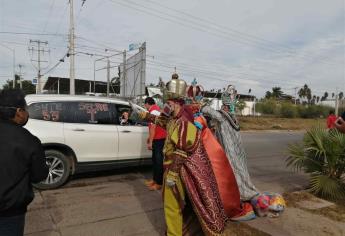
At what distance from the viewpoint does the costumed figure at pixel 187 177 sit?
11.7ft

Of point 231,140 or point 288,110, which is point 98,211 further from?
point 288,110

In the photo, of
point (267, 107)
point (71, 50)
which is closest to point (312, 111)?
point (267, 107)

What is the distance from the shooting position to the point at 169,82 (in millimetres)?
4035

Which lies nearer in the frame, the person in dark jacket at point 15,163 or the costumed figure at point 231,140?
the person in dark jacket at point 15,163

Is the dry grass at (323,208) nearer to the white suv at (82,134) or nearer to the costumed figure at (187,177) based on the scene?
the costumed figure at (187,177)

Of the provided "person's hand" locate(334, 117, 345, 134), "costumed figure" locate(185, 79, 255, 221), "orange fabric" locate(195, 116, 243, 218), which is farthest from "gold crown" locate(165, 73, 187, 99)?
"person's hand" locate(334, 117, 345, 134)

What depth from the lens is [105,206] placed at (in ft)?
18.0

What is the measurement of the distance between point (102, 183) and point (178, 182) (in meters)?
3.55

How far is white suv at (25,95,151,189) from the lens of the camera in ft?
20.6

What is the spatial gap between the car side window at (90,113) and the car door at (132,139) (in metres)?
0.22

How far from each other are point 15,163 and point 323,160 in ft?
17.4

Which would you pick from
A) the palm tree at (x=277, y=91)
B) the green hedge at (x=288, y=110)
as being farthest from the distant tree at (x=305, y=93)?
the green hedge at (x=288, y=110)

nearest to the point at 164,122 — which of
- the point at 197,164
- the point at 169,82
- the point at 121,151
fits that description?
the point at 169,82

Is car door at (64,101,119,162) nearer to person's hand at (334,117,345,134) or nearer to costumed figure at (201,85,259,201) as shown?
costumed figure at (201,85,259,201)
